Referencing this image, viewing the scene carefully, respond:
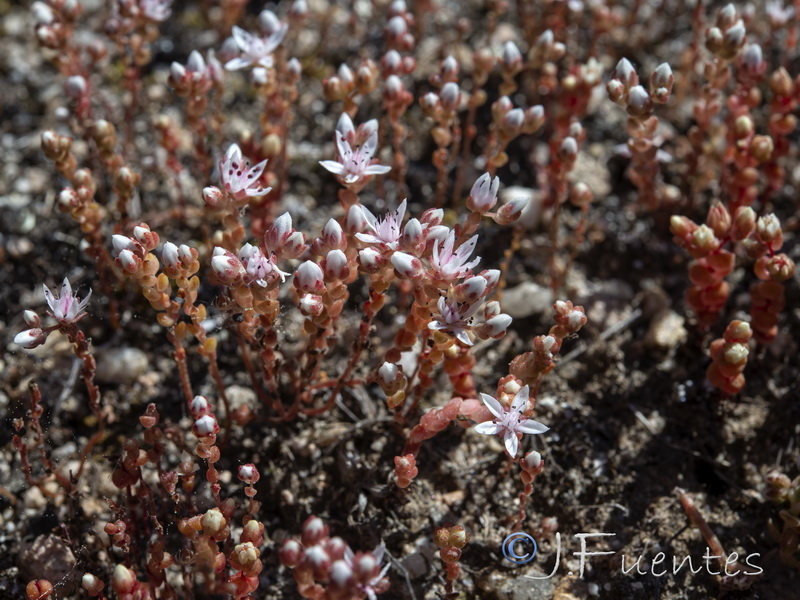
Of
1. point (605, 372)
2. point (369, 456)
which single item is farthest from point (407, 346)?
point (605, 372)

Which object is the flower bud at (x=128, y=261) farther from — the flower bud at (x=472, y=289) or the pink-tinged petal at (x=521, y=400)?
the pink-tinged petal at (x=521, y=400)

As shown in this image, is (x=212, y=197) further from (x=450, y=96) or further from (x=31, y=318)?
(x=450, y=96)

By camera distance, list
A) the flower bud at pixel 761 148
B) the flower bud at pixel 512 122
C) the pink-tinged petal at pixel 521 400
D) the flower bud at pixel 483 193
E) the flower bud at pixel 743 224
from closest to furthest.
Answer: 1. the pink-tinged petal at pixel 521 400
2. the flower bud at pixel 483 193
3. the flower bud at pixel 743 224
4. the flower bud at pixel 512 122
5. the flower bud at pixel 761 148

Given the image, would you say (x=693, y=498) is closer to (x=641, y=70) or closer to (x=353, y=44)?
(x=641, y=70)

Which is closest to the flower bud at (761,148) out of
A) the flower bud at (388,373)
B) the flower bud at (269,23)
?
the flower bud at (388,373)

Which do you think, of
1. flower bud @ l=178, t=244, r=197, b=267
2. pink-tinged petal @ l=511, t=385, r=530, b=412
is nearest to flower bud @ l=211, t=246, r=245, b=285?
flower bud @ l=178, t=244, r=197, b=267

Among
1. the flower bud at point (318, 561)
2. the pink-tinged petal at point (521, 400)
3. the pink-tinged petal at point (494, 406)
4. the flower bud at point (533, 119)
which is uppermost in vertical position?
the flower bud at point (533, 119)
